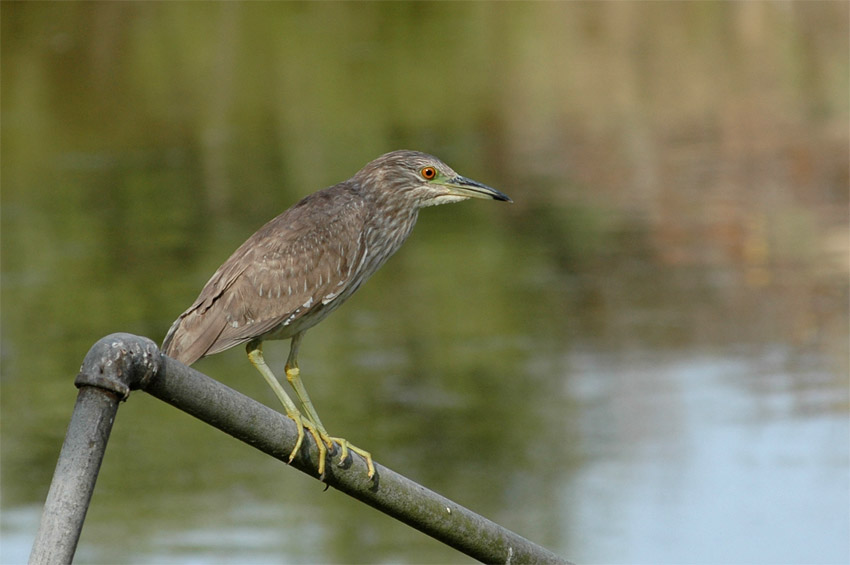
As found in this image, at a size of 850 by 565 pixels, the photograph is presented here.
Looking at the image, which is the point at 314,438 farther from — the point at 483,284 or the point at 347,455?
the point at 483,284

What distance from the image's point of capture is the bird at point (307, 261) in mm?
4258

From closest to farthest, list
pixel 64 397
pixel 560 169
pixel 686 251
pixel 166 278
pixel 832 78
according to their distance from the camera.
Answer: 1. pixel 64 397
2. pixel 166 278
3. pixel 686 251
4. pixel 560 169
5. pixel 832 78

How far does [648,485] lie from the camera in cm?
853

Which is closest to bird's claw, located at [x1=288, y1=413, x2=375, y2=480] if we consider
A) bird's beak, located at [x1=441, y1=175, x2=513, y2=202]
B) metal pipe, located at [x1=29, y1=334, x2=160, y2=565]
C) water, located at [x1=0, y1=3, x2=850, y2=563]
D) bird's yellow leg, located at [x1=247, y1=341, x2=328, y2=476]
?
bird's yellow leg, located at [x1=247, y1=341, x2=328, y2=476]

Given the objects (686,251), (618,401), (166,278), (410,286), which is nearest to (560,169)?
(686,251)

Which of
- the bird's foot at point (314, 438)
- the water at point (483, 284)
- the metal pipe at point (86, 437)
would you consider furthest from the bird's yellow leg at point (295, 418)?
the water at point (483, 284)

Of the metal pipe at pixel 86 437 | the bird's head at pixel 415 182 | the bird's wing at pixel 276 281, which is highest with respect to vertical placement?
the bird's head at pixel 415 182

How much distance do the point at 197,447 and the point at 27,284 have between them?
415cm

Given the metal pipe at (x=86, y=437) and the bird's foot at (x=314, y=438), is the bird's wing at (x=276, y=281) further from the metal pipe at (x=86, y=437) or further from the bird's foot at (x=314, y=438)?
the metal pipe at (x=86, y=437)

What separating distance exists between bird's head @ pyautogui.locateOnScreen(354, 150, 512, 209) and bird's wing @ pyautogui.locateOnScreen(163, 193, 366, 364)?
0.48ft

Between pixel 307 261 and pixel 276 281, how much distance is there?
0.12 metres

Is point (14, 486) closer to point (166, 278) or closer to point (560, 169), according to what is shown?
point (166, 278)

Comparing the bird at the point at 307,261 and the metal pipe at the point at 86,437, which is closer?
the metal pipe at the point at 86,437

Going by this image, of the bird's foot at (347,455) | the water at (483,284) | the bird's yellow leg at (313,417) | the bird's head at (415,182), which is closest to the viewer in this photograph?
the bird's foot at (347,455)
